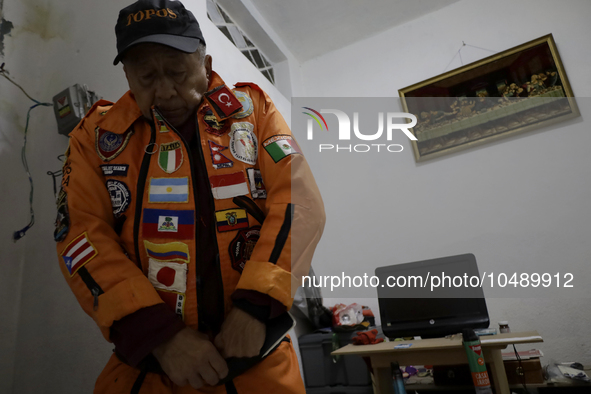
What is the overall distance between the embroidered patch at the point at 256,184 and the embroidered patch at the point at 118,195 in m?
0.27

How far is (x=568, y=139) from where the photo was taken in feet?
8.53

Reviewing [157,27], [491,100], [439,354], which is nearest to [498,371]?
[439,354]

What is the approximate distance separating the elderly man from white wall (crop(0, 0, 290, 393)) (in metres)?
0.73

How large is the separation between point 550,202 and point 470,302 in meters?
1.34

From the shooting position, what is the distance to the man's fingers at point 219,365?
2.05 ft

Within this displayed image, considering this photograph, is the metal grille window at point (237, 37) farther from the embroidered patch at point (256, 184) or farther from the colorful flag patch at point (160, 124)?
the embroidered patch at point (256, 184)

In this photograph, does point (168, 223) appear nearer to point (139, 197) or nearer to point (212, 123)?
point (139, 197)

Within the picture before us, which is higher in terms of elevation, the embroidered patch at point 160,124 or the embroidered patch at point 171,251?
the embroidered patch at point 160,124

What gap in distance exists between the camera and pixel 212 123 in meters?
0.85

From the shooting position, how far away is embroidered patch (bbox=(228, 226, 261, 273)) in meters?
0.74

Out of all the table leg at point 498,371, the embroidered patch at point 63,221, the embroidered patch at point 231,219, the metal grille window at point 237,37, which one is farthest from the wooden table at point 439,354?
the metal grille window at point 237,37

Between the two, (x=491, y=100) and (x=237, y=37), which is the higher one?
(x=237, y=37)

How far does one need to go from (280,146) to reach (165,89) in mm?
303

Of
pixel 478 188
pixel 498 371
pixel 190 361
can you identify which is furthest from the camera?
pixel 478 188
